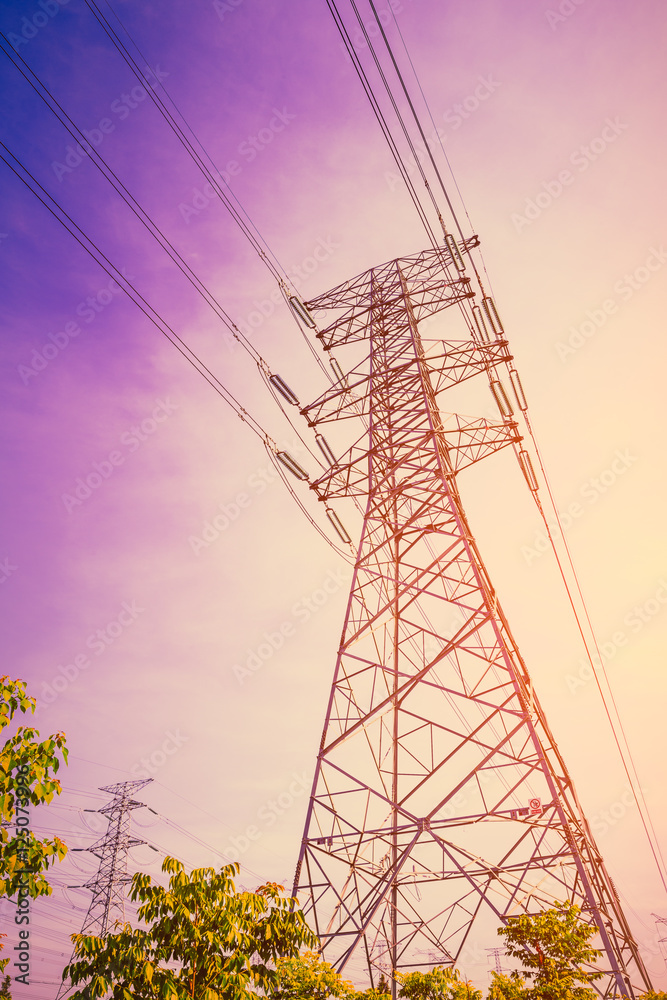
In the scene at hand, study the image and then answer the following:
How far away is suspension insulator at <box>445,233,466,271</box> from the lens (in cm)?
1756

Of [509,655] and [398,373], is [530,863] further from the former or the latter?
[398,373]

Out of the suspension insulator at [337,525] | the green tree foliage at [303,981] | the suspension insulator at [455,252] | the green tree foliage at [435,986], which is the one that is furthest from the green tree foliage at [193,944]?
the suspension insulator at [455,252]

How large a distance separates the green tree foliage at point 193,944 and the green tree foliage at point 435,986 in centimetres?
320

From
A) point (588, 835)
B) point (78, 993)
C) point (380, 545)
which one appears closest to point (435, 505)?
point (380, 545)

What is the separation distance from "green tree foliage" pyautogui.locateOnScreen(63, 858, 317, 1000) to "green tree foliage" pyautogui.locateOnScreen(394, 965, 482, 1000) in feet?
10.5

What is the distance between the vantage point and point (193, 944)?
288 inches

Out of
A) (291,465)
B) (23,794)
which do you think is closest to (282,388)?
(291,465)

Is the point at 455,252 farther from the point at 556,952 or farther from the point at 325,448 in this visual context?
the point at 556,952

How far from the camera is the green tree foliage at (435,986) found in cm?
996

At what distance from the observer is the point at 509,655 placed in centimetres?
980

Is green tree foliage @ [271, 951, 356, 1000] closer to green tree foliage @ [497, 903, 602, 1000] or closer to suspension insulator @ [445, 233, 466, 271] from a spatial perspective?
green tree foliage @ [497, 903, 602, 1000]

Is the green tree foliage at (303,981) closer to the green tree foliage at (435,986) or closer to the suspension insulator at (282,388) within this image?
the green tree foliage at (435,986)

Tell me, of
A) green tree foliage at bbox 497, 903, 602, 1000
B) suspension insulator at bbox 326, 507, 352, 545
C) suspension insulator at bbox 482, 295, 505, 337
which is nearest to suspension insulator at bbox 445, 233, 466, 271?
suspension insulator at bbox 482, 295, 505, 337

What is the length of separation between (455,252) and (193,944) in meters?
18.2
